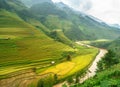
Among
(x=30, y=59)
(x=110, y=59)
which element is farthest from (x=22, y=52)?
(x=110, y=59)

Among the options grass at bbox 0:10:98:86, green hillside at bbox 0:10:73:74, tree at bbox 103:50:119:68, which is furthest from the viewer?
green hillside at bbox 0:10:73:74

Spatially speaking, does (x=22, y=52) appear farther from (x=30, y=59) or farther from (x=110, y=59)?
(x=110, y=59)

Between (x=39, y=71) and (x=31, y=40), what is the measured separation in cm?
5557

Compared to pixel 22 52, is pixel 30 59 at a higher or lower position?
lower

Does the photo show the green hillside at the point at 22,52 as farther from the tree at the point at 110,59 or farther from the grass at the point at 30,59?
the tree at the point at 110,59

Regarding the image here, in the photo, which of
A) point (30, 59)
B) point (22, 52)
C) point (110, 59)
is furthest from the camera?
point (22, 52)

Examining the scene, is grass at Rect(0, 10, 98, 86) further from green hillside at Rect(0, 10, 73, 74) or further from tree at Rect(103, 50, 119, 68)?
tree at Rect(103, 50, 119, 68)

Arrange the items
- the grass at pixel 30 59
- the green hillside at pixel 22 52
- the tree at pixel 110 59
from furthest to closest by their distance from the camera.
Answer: the green hillside at pixel 22 52, the grass at pixel 30 59, the tree at pixel 110 59

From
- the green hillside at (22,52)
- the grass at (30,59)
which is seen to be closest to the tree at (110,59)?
the grass at (30,59)

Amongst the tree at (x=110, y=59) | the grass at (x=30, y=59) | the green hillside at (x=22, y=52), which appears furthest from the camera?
the green hillside at (x=22, y=52)

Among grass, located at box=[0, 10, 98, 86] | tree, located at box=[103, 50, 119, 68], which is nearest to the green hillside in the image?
grass, located at box=[0, 10, 98, 86]

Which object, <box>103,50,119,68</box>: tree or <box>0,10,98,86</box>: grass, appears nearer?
<box>103,50,119,68</box>: tree

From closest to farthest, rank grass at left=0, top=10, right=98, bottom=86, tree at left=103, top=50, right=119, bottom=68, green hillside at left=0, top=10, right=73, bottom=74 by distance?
tree at left=103, top=50, right=119, bottom=68 → grass at left=0, top=10, right=98, bottom=86 → green hillside at left=0, top=10, right=73, bottom=74

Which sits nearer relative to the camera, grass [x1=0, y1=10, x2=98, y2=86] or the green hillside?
grass [x1=0, y1=10, x2=98, y2=86]
